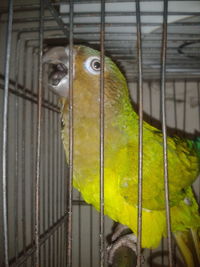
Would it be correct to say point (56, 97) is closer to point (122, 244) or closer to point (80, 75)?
point (80, 75)

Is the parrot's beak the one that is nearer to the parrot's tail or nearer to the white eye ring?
the white eye ring

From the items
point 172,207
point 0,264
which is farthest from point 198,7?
point 0,264

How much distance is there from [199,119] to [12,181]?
1.17 meters

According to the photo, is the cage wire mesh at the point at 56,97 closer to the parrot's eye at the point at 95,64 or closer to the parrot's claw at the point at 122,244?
the parrot's eye at the point at 95,64

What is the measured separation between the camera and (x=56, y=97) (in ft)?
4.68

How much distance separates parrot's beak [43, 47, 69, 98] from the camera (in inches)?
24.7

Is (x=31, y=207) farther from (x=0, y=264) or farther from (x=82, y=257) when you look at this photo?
(x=82, y=257)

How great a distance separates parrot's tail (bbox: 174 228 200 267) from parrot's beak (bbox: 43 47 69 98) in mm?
714

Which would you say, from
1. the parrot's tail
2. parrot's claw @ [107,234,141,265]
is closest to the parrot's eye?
parrot's claw @ [107,234,141,265]

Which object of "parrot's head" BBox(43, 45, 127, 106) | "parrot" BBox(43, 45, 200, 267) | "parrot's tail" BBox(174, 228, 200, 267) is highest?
"parrot's head" BBox(43, 45, 127, 106)

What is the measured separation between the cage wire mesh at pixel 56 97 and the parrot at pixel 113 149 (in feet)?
0.31

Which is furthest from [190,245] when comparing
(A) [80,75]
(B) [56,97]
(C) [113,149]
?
(B) [56,97]

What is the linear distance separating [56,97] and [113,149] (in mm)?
813

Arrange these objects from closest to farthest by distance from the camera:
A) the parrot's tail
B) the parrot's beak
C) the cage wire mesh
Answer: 1. the parrot's beak
2. the cage wire mesh
3. the parrot's tail
